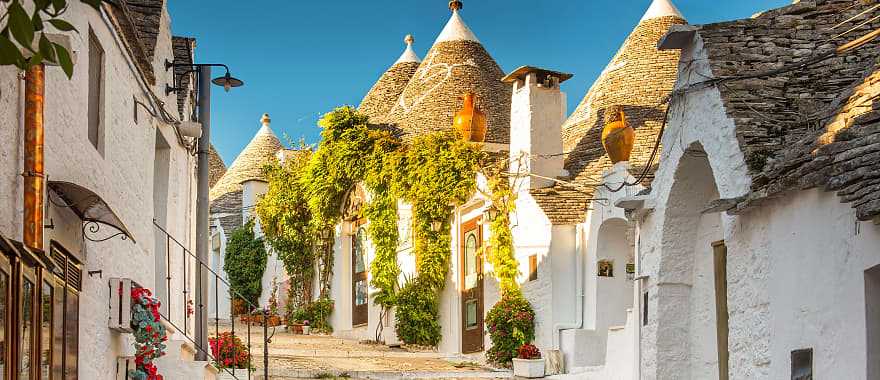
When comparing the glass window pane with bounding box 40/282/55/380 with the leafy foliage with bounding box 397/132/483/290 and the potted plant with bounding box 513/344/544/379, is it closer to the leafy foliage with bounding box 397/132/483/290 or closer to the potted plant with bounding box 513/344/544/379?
the potted plant with bounding box 513/344/544/379

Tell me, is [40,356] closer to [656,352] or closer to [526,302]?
[656,352]

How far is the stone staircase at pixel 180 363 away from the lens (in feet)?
43.1

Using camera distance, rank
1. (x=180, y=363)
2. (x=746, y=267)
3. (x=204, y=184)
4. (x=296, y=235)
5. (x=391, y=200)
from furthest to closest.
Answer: (x=296, y=235), (x=391, y=200), (x=204, y=184), (x=180, y=363), (x=746, y=267)

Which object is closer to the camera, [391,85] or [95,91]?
[95,91]

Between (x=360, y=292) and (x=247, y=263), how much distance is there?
246 inches

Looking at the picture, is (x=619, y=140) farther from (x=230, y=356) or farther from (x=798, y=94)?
(x=798, y=94)

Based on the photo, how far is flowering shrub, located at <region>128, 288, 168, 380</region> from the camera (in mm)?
11383

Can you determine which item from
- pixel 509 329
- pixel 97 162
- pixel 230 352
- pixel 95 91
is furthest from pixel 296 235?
pixel 97 162

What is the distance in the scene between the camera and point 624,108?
73.8 ft

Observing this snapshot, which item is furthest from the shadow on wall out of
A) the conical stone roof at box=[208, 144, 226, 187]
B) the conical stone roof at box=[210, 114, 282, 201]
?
the conical stone roof at box=[208, 144, 226, 187]

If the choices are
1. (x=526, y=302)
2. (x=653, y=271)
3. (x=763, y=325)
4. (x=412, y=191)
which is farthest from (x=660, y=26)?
(x=763, y=325)

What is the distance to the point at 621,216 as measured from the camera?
18.6m

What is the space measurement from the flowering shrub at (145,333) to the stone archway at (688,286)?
529cm

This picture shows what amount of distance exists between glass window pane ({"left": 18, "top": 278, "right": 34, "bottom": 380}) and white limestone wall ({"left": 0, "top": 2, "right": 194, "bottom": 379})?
352 millimetres
